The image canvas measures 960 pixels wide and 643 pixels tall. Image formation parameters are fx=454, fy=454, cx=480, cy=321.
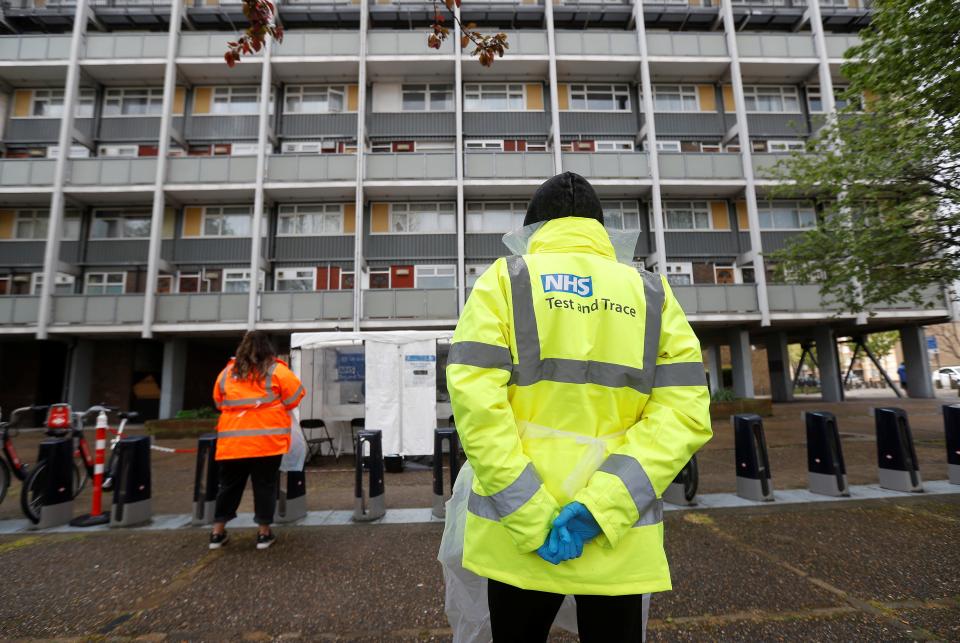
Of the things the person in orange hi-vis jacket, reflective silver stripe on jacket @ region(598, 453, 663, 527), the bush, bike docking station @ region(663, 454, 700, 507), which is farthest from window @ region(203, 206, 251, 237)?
reflective silver stripe on jacket @ region(598, 453, 663, 527)

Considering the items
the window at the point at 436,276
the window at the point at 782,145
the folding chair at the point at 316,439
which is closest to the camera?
the folding chair at the point at 316,439

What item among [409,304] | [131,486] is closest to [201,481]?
[131,486]

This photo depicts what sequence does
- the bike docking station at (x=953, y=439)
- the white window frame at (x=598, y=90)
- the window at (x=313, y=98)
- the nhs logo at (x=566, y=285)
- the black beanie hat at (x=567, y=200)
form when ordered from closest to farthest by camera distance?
the nhs logo at (x=566, y=285) < the black beanie hat at (x=567, y=200) < the bike docking station at (x=953, y=439) < the window at (x=313, y=98) < the white window frame at (x=598, y=90)

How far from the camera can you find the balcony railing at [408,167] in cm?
1772

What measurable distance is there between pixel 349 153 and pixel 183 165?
6.33 m

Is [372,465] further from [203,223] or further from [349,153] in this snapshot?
[203,223]

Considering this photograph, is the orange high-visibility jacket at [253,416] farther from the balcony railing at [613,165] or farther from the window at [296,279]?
the balcony railing at [613,165]

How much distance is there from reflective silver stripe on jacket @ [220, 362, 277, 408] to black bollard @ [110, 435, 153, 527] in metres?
1.60

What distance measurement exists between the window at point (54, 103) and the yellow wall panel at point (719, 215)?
1035 inches

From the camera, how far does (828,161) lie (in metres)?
9.35

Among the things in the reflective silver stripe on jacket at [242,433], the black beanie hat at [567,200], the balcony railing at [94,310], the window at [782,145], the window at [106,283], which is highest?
the window at [782,145]

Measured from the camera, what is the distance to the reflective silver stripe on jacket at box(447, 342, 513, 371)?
4.60 feet

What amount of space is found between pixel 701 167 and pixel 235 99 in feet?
63.9

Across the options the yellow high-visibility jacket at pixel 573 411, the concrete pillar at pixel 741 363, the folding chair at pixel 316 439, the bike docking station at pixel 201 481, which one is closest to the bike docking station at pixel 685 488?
the yellow high-visibility jacket at pixel 573 411
